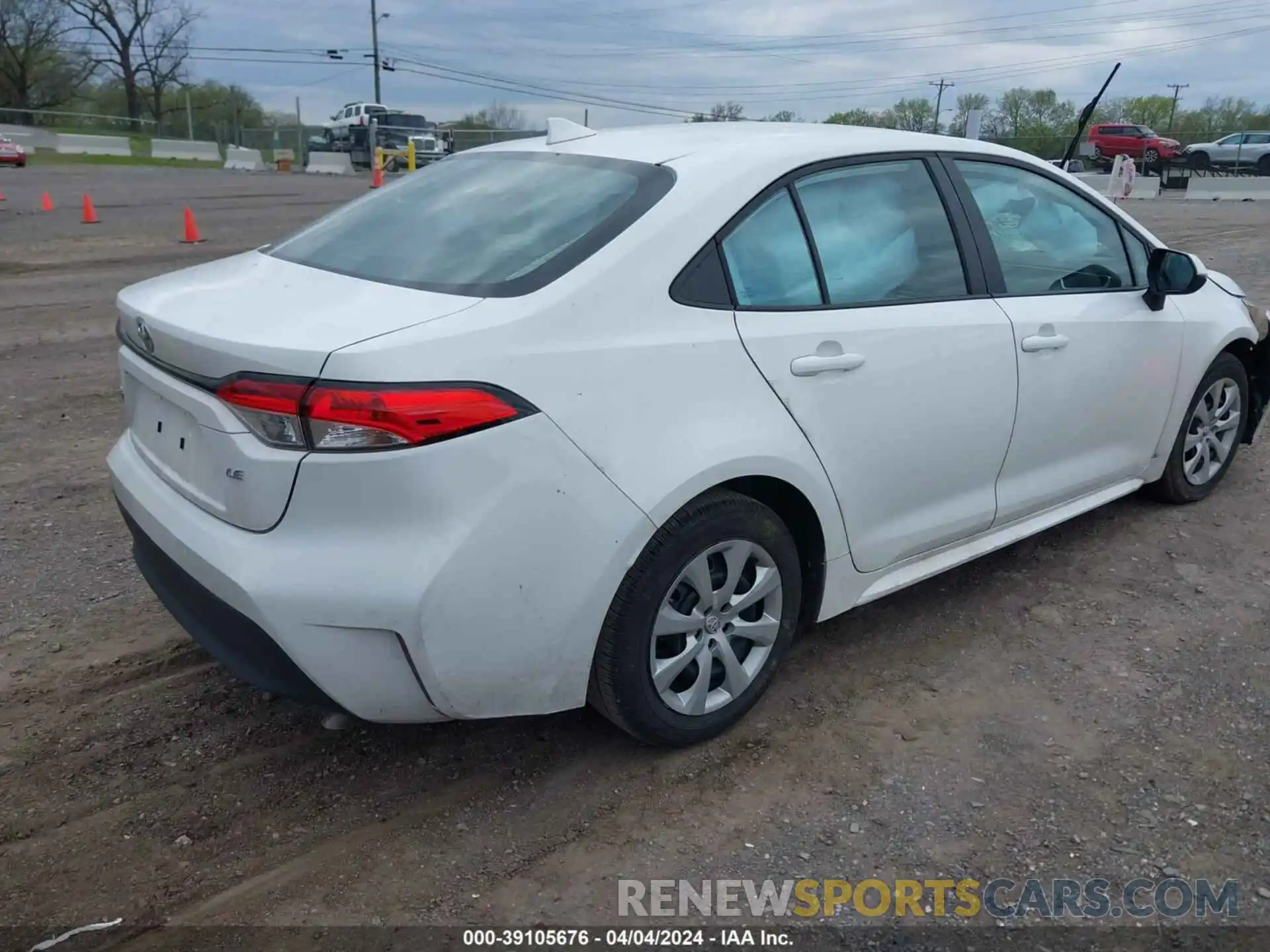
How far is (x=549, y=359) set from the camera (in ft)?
8.02

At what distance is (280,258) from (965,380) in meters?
2.21

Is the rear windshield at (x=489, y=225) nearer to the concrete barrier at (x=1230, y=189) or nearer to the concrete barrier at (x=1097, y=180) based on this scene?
the concrete barrier at (x=1097, y=180)

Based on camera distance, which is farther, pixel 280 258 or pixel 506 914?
pixel 280 258

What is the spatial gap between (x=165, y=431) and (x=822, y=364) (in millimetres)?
1818

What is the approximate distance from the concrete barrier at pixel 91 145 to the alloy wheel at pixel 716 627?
5119cm

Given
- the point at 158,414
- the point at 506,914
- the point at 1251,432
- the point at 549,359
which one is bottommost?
the point at 506,914

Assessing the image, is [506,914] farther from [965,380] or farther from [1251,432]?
[1251,432]

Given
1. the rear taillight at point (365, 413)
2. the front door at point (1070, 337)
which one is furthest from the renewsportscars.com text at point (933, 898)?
the front door at point (1070, 337)

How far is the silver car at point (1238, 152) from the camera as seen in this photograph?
33.5 metres

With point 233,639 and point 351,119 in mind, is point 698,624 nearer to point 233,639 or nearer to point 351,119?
point 233,639

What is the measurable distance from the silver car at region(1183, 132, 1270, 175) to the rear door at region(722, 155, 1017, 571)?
36.9m

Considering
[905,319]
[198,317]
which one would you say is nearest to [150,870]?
[198,317]

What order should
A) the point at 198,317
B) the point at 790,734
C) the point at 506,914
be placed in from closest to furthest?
the point at 506,914 < the point at 198,317 < the point at 790,734

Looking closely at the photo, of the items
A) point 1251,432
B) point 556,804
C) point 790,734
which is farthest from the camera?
point 1251,432
